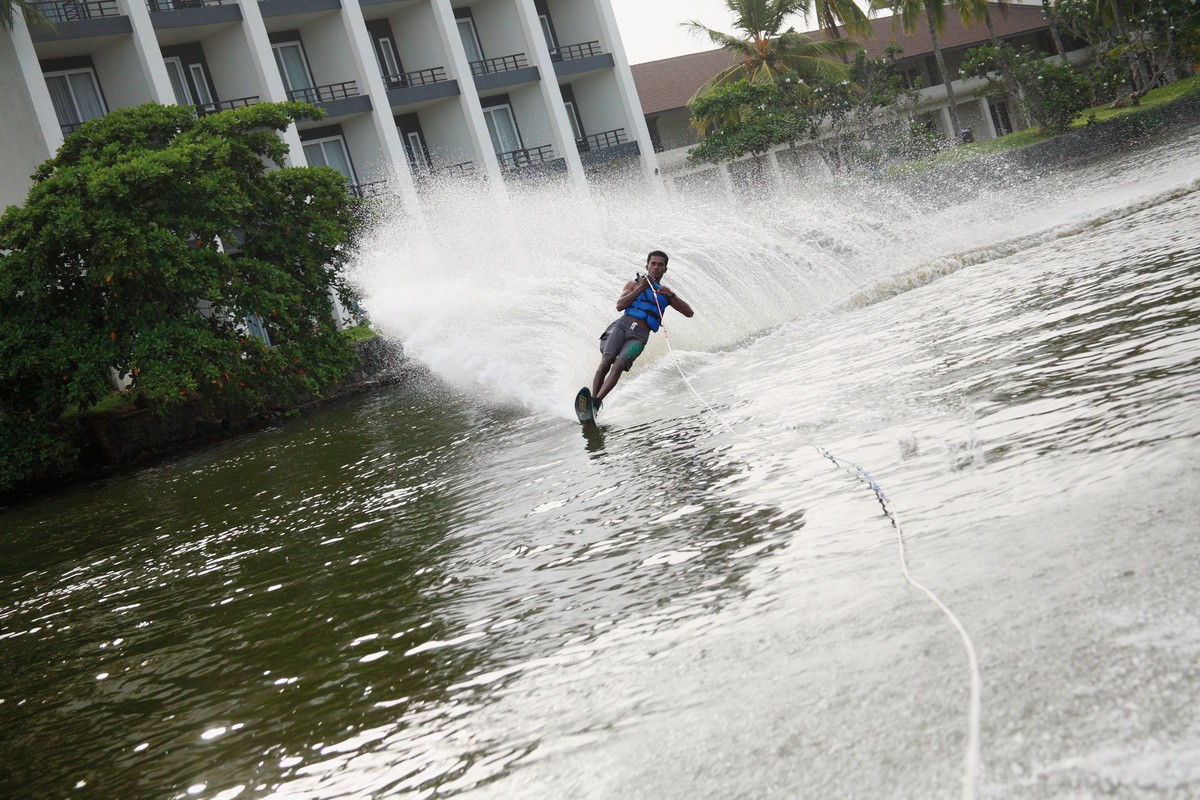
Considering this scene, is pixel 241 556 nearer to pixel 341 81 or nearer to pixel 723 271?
pixel 723 271

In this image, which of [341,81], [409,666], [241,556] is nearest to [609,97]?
[341,81]

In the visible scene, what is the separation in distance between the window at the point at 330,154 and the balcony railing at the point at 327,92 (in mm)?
1235

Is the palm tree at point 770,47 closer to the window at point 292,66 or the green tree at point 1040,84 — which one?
the green tree at point 1040,84

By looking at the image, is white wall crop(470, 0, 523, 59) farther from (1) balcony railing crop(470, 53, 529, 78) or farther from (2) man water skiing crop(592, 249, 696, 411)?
(2) man water skiing crop(592, 249, 696, 411)

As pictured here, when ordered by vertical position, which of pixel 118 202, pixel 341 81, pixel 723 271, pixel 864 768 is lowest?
pixel 864 768

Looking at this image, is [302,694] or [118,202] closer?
[302,694]

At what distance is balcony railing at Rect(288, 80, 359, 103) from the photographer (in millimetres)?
35044

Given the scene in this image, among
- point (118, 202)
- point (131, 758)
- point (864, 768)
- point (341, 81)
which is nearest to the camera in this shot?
point (864, 768)

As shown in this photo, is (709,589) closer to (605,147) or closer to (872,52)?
(605,147)

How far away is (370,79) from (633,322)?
24336 mm

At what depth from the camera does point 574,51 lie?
41531mm

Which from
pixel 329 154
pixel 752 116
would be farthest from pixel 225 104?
pixel 752 116

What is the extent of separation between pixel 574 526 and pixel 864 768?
181 inches

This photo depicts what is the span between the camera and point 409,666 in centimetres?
615
